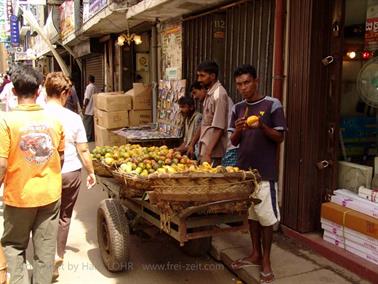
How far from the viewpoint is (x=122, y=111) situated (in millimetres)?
9281

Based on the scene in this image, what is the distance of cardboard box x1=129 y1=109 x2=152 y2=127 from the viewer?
31.0 ft

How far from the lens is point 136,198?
4.02m

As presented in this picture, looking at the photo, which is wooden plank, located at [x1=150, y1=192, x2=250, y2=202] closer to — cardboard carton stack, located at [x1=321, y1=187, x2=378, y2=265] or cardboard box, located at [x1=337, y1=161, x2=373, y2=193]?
cardboard carton stack, located at [x1=321, y1=187, x2=378, y2=265]

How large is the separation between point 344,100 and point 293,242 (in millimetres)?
1622

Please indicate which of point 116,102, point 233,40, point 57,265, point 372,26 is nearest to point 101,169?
point 57,265

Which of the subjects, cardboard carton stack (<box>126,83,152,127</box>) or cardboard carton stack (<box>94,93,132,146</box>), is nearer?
cardboard carton stack (<box>94,93,132,146</box>)

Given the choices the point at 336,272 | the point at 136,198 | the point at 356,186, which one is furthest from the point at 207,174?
the point at 356,186

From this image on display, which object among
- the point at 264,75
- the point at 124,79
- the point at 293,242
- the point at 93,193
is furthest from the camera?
the point at 124,79

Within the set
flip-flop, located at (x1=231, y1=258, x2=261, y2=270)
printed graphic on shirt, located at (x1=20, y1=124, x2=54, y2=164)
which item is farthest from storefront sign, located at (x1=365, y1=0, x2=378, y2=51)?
printed graphic on shirt, located at (x1=20, y1=124, x2=54, y2=164)

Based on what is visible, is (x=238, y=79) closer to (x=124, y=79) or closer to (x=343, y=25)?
(x=343, y=25)

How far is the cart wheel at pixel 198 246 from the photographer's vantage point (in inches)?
183

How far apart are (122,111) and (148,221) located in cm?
548

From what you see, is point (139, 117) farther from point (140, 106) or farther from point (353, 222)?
point (353, 222)

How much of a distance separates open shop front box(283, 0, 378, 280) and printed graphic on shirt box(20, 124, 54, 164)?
255cm
